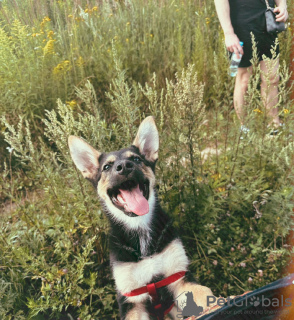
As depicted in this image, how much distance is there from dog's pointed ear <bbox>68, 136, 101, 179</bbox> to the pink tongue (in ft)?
1.25

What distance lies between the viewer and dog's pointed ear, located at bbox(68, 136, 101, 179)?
1753 millimetres

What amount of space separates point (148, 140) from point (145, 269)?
0.86 metres

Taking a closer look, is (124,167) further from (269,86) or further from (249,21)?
(249,21)

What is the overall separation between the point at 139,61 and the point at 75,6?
1.03 m

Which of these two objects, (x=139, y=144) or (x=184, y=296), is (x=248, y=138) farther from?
(x=184, y=296)

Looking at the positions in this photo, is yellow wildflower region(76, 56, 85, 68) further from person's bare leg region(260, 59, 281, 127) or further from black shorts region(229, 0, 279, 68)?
person's bare leg region(260, 59, 281, 127)

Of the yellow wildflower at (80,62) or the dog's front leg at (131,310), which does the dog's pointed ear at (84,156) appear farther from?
the yellow wildflower at (80,62)

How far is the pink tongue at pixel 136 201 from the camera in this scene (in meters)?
1.57

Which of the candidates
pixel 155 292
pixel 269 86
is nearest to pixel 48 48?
pixel 269 86

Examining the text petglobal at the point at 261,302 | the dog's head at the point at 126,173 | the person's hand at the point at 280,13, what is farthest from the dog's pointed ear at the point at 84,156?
the person's hand at the point at 280,13

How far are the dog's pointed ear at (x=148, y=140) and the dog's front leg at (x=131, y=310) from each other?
96 centimetres

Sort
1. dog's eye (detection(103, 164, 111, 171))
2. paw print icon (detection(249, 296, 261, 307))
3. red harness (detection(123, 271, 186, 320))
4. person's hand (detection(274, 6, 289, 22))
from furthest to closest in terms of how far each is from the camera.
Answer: person's hand (detection(274, 6, 289, 22))
dog's eye (detection(103, 164, 111, 171))
red harness (detection(123, 271, 186, 320))
paw print icon (detection(249, 296, 261, 307))

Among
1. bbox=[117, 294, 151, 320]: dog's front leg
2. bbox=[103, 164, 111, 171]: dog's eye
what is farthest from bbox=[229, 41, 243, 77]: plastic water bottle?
bbox=[117, 294, 151, 320]: dog's front leg

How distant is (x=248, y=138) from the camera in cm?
230
